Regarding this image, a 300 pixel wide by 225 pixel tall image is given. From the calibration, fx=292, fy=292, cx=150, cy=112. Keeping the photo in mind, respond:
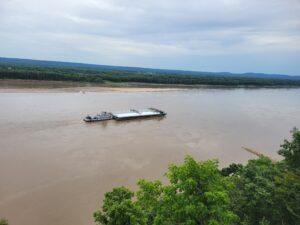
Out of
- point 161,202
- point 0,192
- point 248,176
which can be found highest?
point 161,202

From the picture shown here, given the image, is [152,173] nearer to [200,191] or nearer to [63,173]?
[63,173]

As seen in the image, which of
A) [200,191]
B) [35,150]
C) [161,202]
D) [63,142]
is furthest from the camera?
[63,142]

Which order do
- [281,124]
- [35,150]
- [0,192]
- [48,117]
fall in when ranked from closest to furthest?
1. [0,192]
2. [35,150]
3. [48,117]
4. [281,124]

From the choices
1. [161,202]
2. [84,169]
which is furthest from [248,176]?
[84,169]

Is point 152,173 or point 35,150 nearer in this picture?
point 152,173

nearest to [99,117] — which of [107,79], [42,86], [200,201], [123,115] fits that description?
[123,115]

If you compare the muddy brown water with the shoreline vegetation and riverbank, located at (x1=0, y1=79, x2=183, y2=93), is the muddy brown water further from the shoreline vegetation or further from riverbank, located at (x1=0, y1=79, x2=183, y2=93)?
the shoreline vegetation

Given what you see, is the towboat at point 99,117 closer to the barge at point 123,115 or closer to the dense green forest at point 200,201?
the barge at point 123,115
